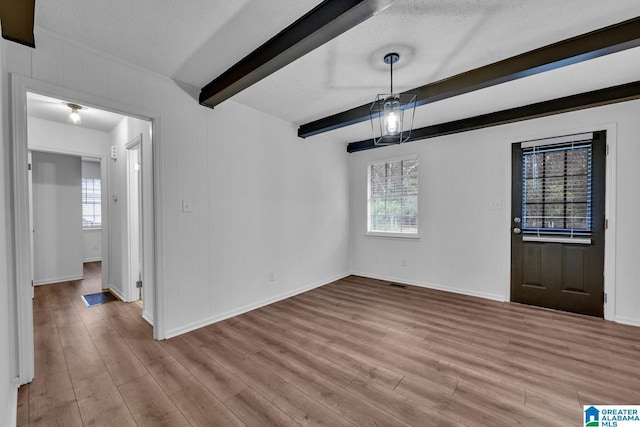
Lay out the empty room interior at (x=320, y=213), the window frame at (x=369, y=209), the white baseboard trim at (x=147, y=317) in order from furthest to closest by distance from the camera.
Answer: the window frame at (x=369, y=209)
the white baseboard trim at (x=147, y=317)
the empty room interior at (x=320, y=213)

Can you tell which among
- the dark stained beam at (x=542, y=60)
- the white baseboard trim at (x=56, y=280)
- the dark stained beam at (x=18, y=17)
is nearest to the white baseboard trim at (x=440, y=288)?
the dark stained beam at (x=542, y=60)

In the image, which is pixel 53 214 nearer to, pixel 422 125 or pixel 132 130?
pixel 132 130

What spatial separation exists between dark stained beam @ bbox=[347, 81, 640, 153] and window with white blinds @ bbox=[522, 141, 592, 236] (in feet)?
1.60

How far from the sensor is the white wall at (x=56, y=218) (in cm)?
460

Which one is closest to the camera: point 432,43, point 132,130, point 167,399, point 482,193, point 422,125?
point 167,399

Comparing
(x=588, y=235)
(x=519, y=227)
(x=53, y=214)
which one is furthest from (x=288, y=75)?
(x=53, y=214)

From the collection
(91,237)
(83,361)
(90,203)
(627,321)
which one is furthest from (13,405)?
(90,203)

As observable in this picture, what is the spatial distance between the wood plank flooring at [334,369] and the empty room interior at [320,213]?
0.02m

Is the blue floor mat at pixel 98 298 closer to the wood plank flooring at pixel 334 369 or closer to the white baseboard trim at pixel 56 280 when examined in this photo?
the wood plank flooring at pixel 334 369

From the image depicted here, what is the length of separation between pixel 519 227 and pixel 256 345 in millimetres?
3600

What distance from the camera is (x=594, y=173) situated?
124 inches

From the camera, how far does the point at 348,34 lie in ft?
6.57

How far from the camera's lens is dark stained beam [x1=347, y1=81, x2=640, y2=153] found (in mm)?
2771

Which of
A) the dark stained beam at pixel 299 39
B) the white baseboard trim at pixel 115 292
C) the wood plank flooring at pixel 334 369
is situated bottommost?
the wood plank flooring at pixel 334 369
